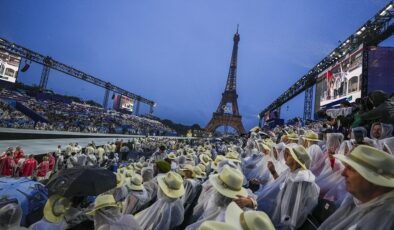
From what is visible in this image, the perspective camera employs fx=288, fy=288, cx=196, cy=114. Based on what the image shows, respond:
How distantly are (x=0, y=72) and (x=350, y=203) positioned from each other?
37791 millimetres

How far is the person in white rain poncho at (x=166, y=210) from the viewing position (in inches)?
152

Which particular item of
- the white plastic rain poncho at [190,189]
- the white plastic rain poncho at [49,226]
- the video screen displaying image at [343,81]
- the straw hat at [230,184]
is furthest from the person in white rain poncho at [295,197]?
the video screen displaying image at [343,81]

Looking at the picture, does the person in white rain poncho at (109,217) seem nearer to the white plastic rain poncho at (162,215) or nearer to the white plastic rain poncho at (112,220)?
the white plastic rain poncho at (112,220)

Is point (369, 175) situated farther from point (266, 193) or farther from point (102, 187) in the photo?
point (102, 187)

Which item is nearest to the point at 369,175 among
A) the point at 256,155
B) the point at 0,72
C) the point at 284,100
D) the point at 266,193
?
the point at 266,193

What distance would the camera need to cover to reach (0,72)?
31.8 meters

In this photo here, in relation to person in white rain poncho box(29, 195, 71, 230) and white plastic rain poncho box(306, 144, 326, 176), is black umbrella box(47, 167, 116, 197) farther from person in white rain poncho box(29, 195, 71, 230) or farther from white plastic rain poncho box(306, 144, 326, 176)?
white plastic rain poncho box(306, 144, 326, 176)

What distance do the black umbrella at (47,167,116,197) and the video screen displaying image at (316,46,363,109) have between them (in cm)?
1558

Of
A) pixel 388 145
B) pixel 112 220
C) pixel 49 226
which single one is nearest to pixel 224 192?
pixel 112 220

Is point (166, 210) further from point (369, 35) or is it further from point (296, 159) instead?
point (369, 35)

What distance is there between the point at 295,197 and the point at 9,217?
2924 millimetres

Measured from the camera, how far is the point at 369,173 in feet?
6.21

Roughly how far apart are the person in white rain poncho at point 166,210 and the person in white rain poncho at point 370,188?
2414 mm

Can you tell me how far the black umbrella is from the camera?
4099mm
